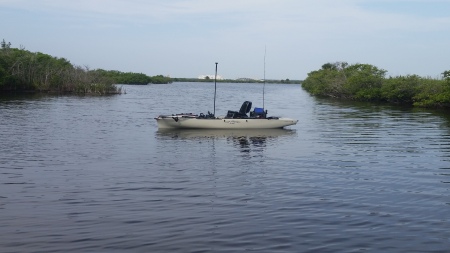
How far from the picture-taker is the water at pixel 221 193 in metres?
11.5

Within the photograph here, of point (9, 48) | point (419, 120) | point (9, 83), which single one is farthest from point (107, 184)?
point (9, 48)

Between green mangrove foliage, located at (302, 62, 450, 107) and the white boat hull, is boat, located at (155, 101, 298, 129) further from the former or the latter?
green mangrove foliage, located at (302, 62, 450, 107)

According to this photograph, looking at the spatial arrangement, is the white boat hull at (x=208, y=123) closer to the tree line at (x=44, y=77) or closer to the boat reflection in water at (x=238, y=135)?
the boat reflection in water at (x=238, y=135)

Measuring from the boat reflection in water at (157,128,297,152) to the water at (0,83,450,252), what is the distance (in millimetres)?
416

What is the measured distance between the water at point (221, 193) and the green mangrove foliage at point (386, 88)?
33661 millimetres

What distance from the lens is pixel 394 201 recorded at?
1545 cm

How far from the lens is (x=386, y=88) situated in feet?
249

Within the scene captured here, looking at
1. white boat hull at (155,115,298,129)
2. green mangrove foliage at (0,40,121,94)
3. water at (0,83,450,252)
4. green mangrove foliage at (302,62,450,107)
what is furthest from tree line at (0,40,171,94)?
water at (0,83,450,252)

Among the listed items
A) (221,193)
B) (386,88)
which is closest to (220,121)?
(221,193)

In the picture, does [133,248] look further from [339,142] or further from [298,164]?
[339,142]

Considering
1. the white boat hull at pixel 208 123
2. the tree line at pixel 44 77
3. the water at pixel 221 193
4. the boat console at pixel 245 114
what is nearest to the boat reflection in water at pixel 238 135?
the white boat hull at pixel 208 123

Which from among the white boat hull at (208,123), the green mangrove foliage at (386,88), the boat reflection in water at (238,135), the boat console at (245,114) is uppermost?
the green mangrove foliage at (386,88)

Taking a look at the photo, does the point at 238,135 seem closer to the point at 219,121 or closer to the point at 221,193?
the point at 219,121

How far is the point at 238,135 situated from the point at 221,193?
16564mm
